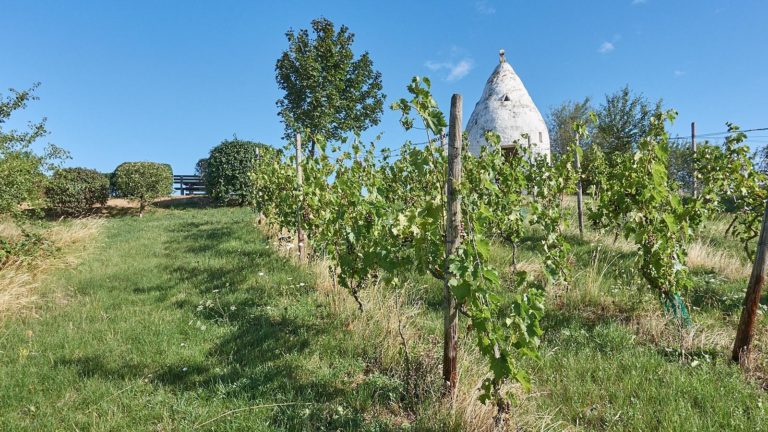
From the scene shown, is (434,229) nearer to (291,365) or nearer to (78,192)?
(291,365)

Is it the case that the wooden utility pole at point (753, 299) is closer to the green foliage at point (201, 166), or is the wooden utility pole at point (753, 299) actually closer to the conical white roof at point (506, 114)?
the conical white roof at point (506, 114)

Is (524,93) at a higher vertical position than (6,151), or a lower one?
higher

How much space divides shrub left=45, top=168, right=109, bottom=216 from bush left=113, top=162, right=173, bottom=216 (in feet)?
2.63

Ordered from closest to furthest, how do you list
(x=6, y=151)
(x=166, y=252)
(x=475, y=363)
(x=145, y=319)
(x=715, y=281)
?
(x=475, y=363), (x=145, y=319), (x=715, y=281), (x=166, y=252), (x=6, y=151)

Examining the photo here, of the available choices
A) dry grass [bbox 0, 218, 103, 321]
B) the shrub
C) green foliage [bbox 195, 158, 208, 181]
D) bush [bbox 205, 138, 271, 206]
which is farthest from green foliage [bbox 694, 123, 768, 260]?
green foliage [bbox 195, 158, 208, 181]

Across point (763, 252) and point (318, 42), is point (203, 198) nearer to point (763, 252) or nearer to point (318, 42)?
point (318, 42)

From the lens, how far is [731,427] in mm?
2562

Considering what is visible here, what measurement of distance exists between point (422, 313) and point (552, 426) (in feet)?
7.01

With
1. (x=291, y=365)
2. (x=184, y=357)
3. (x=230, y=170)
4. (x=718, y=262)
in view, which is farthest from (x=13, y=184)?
(x=718, y=262)

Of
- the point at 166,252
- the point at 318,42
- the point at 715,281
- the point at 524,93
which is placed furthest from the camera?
the point at 318,42

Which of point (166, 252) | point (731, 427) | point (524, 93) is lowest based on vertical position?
point (731, 427)

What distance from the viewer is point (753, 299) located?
11.2 feet

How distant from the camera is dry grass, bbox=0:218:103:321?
5.01 metres

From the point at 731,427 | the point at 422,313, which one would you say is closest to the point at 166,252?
the point at 422,313
